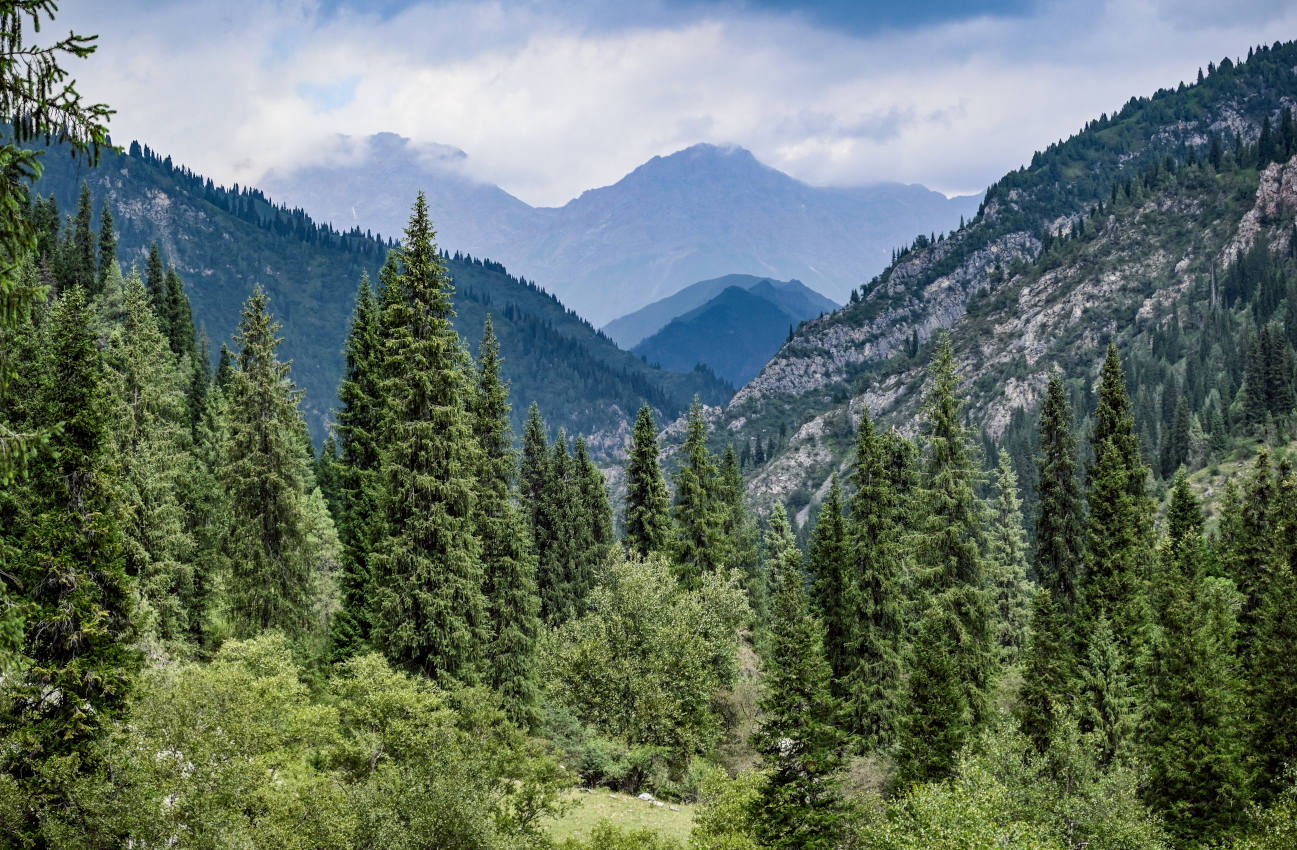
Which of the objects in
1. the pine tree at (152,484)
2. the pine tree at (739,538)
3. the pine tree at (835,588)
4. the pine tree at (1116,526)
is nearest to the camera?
the pine tree at (152,484)

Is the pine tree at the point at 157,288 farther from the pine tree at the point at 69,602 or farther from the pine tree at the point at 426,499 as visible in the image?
the pine tree at the point at 69,602

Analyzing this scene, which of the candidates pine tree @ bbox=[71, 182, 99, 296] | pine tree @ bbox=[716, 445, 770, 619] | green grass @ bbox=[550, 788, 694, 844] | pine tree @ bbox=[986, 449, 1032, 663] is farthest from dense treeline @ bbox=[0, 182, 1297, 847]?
pine tree @ bbox=[71, 182, 99, 296]

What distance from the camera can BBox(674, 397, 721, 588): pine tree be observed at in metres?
63.2

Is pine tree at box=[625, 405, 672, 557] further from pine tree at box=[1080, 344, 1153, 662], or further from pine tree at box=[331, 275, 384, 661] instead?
pine tree at box=[1080, 344, 1153, 662]

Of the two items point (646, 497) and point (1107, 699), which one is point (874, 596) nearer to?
point (1107, 699)

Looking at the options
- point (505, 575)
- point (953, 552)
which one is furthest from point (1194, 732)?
point (505, 575)

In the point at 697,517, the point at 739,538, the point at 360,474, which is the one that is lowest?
the point at 739,538

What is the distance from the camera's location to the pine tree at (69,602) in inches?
868

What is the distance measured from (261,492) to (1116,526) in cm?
4662

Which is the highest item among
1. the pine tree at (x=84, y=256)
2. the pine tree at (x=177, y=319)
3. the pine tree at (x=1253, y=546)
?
the pine tree at (x=84, y=256)

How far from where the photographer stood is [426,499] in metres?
37.1

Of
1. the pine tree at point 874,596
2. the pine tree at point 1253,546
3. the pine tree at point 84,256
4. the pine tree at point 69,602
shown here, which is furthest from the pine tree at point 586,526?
the pine tree at point 84,256

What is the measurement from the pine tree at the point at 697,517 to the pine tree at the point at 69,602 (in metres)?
41.6

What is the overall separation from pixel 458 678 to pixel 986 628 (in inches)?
998
